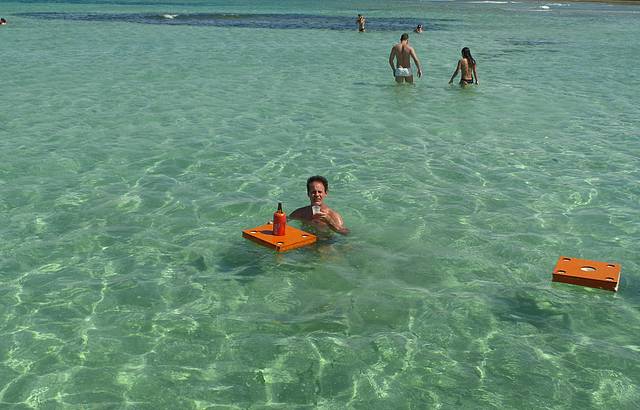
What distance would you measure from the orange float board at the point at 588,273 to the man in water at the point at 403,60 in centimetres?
1465

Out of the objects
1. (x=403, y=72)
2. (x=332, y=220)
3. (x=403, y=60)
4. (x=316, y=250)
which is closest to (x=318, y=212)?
(x=332, y=220)

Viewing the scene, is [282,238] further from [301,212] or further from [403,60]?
[403,60]

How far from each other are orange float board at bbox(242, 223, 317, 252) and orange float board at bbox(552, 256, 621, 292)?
9.75 ft

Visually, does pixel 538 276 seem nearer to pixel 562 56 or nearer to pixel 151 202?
pixel 151 202

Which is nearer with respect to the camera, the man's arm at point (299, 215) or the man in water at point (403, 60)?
the man's arm at point (299, 215)

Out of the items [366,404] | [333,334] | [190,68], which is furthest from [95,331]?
[190,68]

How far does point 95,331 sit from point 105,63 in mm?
22571

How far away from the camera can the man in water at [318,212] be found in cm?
917

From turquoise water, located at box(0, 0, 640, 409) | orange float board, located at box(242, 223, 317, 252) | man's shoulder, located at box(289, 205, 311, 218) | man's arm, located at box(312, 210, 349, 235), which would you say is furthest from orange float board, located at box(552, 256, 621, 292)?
man's shoulder, located at box(289, 205, 311, 218)

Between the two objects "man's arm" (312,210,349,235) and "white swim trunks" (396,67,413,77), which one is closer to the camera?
"man's arm" (312,210,349,235)

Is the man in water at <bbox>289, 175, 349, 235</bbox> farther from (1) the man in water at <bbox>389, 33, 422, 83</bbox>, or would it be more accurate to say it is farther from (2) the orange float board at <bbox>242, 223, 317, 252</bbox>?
(1) the man in water at <bbox>389, 33, 422, 83</bbox>

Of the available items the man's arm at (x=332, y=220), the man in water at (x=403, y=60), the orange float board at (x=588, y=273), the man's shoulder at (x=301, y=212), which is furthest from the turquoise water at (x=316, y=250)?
the man in water at (x=403, y=60)

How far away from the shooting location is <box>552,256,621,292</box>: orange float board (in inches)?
313

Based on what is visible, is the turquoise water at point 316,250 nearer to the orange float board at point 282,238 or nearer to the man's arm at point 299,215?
the orange float board at point 282,238
